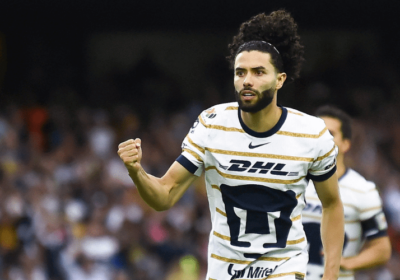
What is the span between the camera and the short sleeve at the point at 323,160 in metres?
3.59

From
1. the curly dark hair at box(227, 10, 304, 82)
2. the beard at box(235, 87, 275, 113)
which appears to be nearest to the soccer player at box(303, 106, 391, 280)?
the curly dark hair at box(227, 10, 304, 82)

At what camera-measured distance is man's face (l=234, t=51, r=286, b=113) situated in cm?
348

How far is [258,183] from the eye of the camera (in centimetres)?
355

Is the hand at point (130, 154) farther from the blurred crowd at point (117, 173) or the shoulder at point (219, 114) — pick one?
the blurred crowd at point (117, 173)

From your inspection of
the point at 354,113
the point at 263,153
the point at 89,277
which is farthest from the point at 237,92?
the point at 354,113

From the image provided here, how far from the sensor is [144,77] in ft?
41.8


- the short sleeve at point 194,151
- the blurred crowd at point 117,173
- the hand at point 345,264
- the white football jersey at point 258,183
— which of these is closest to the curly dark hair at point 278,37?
the white football jersey at point 258,183

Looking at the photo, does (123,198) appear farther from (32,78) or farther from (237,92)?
(237,92)

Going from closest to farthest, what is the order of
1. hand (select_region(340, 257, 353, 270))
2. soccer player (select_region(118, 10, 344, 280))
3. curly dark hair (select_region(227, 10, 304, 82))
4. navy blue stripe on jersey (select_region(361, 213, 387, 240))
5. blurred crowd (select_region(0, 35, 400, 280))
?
1. soccer player (select_region(118, 10, 344, 280))
2. curly dark hair (select_region(227, 10, 304, 82))
3. hand (select_region(340, 257, 353, 270))
4. navy blue stripe on jersey (select_region(361, 213, 387, 240))
5. blurred crowd (select_region(0, 35, 400, 280))

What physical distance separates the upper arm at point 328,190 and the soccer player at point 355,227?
3.02 ft

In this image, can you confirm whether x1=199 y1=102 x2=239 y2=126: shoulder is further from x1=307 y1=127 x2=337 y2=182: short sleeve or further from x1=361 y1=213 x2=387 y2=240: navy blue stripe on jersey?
x1=361 y1=213 x2=387 y2=240: navy blue stripe on jersey

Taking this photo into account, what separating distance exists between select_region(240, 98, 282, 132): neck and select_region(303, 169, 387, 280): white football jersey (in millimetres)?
1238

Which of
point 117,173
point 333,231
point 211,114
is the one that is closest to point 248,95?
point 211,114

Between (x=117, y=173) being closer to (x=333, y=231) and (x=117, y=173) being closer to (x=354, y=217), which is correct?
(x=354, y=217)
